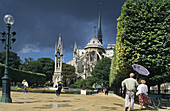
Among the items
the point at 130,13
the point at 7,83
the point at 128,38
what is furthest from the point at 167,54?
the point at 7,83

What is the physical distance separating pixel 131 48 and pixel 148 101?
337 inches

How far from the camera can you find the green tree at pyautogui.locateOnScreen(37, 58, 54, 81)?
3270 inches

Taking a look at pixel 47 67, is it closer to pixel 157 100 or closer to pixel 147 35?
pixel 147 35

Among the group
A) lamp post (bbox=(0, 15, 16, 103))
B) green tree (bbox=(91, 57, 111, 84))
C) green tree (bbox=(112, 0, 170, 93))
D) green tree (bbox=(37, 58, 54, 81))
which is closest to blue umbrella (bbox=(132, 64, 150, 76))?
green tree (bbox=(112, 0, 170, 93))

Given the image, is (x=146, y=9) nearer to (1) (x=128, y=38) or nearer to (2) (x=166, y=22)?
(2) (x=166, y=22)

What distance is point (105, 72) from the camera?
74.4m

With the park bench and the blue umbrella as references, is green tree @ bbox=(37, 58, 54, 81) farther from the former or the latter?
the blue umbrella

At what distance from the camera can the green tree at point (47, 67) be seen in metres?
83.1

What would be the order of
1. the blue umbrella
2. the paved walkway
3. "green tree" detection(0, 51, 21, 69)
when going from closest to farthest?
the paved walkway
the blue umbrella
"green tree" detection(0, 51, 21, 69)

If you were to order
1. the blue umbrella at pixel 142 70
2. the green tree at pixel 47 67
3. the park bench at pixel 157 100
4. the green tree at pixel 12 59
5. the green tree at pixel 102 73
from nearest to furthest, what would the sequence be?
the park bench at pixel 157 100, the blue umbrella at pixel 142 70, the green tree at pixel 12 59, the green tree at pixel 102 73, the green tree at pixel 47 67

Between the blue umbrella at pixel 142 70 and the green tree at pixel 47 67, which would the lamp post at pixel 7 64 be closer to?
the blue umbrella at pixel 142 70

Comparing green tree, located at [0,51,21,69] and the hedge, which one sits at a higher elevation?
green tree, located at [0,51,21,69]

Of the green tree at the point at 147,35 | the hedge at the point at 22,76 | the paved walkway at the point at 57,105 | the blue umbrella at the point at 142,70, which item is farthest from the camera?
the hedge at the point at 22,76

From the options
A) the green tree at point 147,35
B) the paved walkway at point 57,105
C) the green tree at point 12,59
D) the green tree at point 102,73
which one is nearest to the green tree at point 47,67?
the green tree at point 12,59
